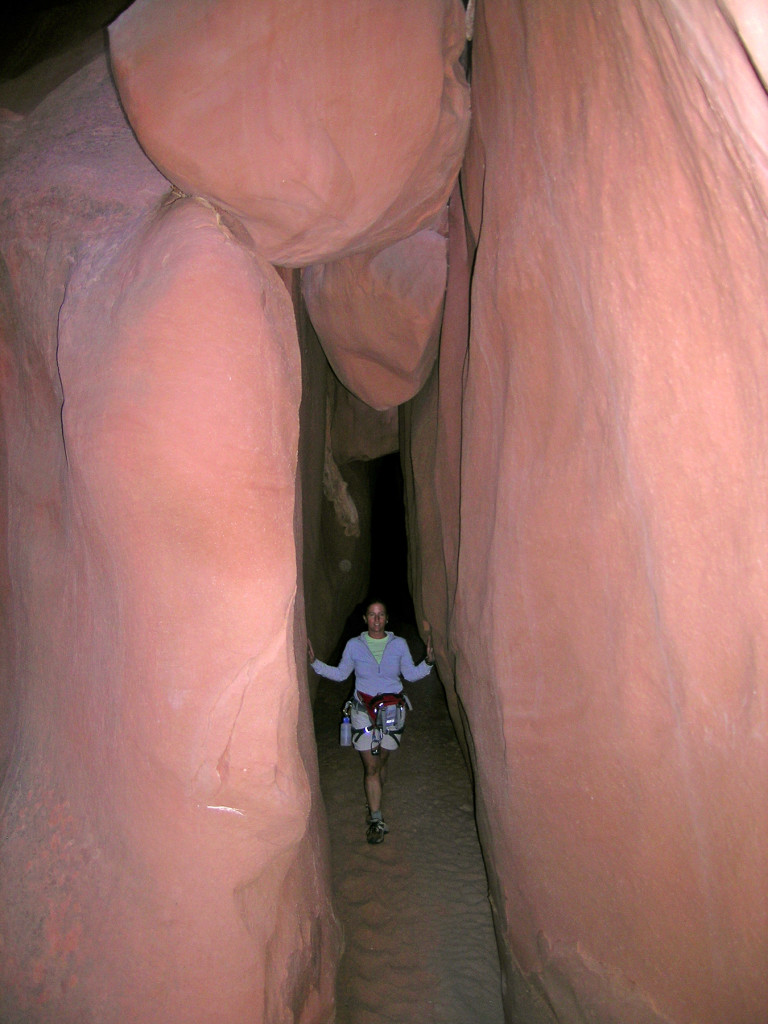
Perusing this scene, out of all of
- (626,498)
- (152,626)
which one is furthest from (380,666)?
(626,498)

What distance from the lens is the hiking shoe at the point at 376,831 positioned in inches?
164

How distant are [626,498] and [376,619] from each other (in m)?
2.39

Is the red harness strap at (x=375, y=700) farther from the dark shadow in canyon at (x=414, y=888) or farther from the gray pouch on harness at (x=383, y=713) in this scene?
→ the dark shadow in canyon at (x=414, y=888)

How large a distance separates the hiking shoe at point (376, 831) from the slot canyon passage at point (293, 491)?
1.61m

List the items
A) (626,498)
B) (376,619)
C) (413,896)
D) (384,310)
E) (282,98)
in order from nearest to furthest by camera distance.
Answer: (626,498), (282,98), (384,310), (413,896), (376,619)

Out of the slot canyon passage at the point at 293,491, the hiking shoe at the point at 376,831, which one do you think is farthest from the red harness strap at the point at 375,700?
the slot canyon passage at the point at 293,491

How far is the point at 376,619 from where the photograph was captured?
13.3ft

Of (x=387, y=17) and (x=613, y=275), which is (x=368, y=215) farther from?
(x=613, y=275)

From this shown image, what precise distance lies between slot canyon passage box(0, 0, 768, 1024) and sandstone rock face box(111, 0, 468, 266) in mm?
10

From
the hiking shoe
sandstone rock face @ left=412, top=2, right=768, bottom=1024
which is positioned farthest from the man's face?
sandstone rock face @ left=412, top=2, right=768, bottom=1024

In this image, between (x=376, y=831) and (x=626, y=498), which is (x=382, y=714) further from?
(x=626, y=498)

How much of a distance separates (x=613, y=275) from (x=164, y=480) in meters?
1.43

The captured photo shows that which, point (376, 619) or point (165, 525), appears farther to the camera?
point (376, 619)

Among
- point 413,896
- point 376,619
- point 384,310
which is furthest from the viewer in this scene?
point 376,619
